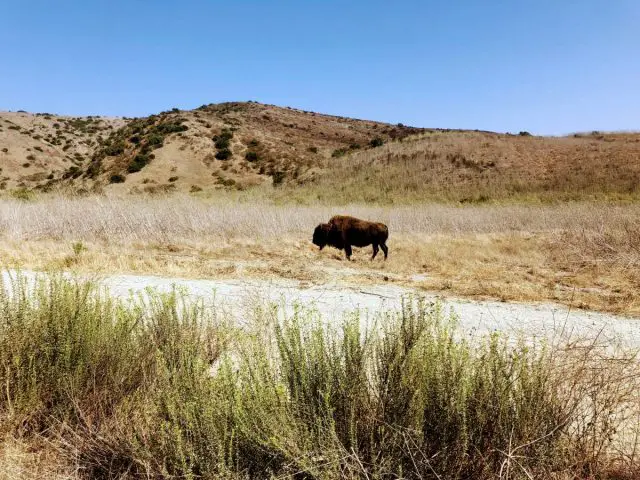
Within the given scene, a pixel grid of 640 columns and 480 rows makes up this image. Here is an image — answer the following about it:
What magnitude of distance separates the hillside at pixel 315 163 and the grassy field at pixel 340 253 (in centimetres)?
1302

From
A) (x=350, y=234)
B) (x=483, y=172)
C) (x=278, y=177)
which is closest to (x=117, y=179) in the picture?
(x=278, y=177)

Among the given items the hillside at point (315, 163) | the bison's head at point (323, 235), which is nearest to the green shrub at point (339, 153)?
the hillside at point (315, 163)

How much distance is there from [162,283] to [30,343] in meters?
4.87

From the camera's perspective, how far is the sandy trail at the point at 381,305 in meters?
5.38

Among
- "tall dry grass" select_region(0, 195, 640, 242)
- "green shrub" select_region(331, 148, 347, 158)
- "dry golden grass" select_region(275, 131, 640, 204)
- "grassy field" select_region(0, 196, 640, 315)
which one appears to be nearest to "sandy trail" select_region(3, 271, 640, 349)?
"grassy field" select_region(0, 196, 640, 315)

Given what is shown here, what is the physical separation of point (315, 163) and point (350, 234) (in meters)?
31.9

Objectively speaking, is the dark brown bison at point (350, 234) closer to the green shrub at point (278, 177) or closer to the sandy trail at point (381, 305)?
the sandy trail at point (381, 305)

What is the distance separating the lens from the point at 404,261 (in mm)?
12055

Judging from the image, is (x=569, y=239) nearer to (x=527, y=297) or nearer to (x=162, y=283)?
(x=527, y=297)

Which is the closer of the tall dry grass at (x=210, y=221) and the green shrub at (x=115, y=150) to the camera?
the tall dry grass at (x=210, y=221)

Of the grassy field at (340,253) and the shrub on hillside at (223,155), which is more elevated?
the shrub on hillside at (223,155)

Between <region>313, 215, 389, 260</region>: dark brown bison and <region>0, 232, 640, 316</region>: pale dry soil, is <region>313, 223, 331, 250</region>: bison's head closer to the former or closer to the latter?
<region>313, 215, 389, 260</region>: dark brown bison

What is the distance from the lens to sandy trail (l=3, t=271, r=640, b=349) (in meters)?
5.38

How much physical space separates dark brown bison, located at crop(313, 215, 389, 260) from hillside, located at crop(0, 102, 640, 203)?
19.7 meters
